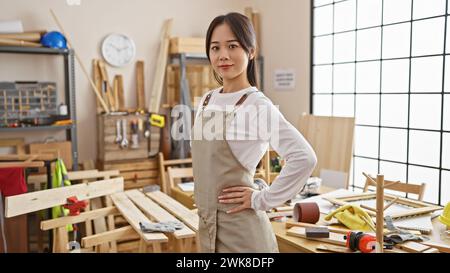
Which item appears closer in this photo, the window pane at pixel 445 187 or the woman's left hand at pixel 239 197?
the woman's left hand at pixel 239 197

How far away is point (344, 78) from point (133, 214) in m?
2.27

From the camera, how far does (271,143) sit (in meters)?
1.12

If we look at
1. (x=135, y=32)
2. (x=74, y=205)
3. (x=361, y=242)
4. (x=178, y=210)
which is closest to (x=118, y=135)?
(x=135, y=32)

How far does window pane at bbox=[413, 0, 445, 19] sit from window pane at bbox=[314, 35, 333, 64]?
0.84 meters

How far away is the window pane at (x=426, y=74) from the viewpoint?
296cm

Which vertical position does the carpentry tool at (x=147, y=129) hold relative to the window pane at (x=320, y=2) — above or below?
below

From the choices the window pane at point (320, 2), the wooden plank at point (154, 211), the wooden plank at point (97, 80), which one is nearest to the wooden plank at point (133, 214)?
the wooden plank at point (154, 211)

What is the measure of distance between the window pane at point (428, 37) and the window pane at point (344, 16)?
2.03ft

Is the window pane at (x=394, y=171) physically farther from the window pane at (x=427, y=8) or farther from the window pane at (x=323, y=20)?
the window pane at (x=323, y=20)

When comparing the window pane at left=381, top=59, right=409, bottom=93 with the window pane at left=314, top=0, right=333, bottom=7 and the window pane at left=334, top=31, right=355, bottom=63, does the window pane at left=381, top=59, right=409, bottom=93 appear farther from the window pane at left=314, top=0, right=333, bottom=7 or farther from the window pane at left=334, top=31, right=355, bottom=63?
the window pane at left=314, top=0, right=333, bottom=7

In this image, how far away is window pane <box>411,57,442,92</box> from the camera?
296 centimetres

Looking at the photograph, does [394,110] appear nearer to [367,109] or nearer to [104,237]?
[367,109]
